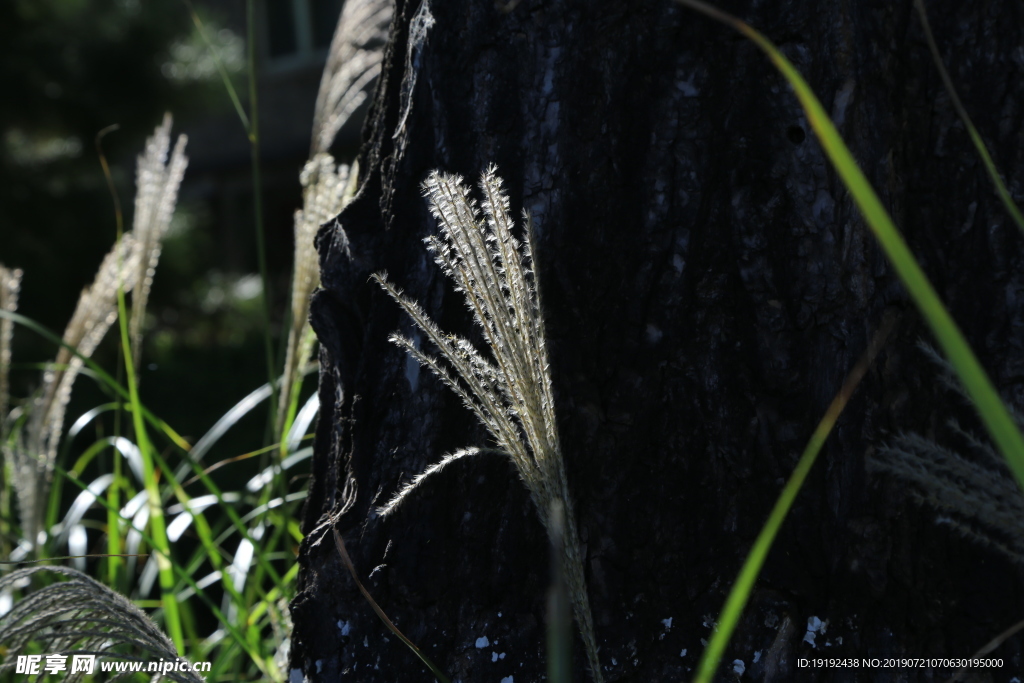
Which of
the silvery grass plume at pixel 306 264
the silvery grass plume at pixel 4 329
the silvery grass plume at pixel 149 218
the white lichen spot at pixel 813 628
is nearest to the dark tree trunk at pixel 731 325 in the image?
the white lichen spot at pixel 813 628

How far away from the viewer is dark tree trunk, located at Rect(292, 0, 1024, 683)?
100 cm

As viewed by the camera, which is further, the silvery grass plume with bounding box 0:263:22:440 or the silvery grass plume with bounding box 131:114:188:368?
the silvery grass plume with bounding box 0:263:22:440

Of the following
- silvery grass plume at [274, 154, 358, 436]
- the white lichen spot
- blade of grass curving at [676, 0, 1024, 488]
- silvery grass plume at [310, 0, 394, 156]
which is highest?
silvery grass plume at [310, 0, 394, 156]

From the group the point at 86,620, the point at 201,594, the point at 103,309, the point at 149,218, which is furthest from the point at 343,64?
the point at 86,620

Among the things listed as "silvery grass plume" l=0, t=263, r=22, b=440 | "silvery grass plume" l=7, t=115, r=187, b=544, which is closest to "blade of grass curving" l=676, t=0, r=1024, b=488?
"silvery grass plume" l=7, t=115, r=187, b=544

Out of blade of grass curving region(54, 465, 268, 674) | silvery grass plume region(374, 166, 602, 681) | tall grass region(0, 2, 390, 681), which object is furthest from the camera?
tall grass region(0, 2, 390, 681)

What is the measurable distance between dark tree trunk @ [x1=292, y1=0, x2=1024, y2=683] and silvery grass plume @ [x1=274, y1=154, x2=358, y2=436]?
0.52 m

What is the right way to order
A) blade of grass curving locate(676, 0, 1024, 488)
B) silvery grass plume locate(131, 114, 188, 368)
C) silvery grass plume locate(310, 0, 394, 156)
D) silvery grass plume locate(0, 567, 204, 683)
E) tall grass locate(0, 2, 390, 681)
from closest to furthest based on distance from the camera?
1. blade of grass curving locate(676, 0, 1024, 488)
2. silvery grass plume locate(0, 567, 204, 683)
3. tall grass locate(0, 2, 390, 681)
4. silvery grass plume locate(131, 114, 188, 368)
5. silvery grass plume locate(310, 0, 394, 156)

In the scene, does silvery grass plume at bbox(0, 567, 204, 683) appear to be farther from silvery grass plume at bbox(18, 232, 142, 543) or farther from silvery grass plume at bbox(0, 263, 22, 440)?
silvery grass plume at bbox(0, 263, 22, 440)

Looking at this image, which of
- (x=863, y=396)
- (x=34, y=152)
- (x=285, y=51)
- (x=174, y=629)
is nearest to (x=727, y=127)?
(x=863, y=396)

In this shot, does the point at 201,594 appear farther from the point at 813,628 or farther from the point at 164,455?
the point at 813,628

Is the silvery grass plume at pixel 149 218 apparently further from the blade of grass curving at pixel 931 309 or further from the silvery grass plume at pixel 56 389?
the blade of grass curving at pixel 931 309

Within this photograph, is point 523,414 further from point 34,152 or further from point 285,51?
point 285,51

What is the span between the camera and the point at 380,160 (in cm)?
129
